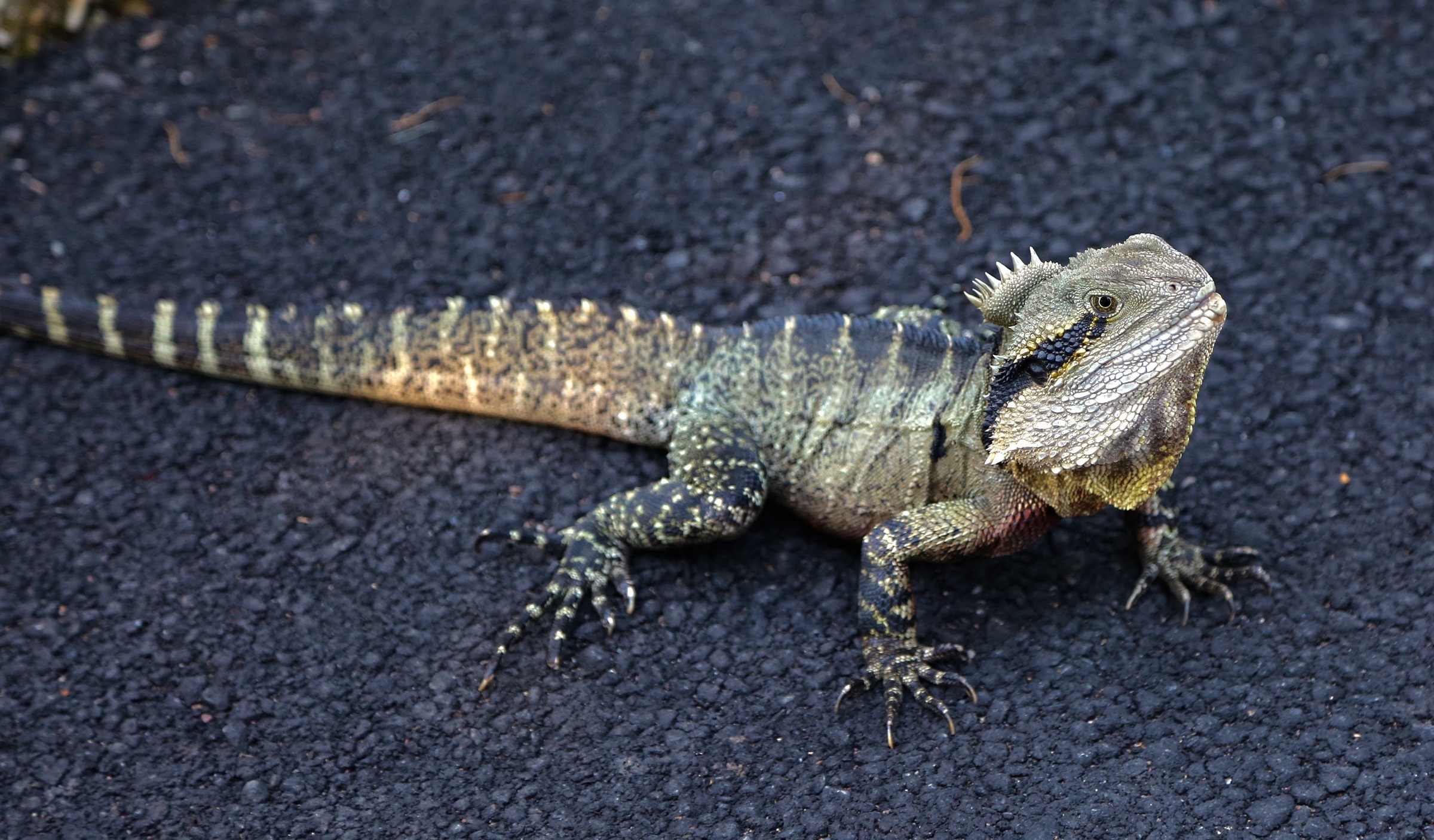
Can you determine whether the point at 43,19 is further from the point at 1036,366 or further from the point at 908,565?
the point at 1036,366

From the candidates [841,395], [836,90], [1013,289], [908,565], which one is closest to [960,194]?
[836,90]

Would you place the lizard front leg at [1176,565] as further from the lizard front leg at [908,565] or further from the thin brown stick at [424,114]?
the thin brown stick at [424,114]

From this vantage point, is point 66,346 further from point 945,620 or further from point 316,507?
point 945,620

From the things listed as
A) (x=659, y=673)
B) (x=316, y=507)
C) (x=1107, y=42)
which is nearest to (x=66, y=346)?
(x=316, y=507)

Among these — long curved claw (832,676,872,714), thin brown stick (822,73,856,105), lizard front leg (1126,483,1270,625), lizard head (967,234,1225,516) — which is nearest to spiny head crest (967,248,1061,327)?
lizard head (967,234,1225,516)

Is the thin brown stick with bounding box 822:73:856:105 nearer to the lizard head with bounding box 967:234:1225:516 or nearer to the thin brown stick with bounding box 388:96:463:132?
the thin brown stick with bounding box 388:96:463:132

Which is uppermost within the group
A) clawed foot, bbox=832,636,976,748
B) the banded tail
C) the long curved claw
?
the banded tail
